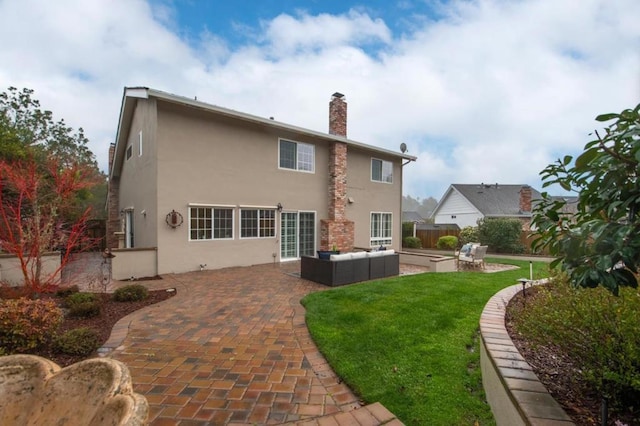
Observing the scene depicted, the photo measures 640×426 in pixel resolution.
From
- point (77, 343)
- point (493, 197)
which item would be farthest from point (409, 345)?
point (493, 197)

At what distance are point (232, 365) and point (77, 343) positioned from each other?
2.09 metres

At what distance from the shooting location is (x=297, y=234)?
12289mm

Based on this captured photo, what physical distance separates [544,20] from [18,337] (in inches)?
380

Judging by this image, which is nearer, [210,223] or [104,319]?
[104,319]

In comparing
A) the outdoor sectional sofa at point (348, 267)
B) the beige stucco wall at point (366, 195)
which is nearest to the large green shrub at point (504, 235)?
the beige stucco wall at point (366, 195)

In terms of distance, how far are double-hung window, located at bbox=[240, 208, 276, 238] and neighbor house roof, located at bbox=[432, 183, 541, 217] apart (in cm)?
2141

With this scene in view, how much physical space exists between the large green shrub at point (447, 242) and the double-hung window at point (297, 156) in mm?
10147

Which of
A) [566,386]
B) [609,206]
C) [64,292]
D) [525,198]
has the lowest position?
[64,292]

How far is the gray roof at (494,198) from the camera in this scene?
1039 inches

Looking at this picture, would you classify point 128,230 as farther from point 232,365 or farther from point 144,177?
point 232,365

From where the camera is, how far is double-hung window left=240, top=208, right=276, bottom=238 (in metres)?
10.8

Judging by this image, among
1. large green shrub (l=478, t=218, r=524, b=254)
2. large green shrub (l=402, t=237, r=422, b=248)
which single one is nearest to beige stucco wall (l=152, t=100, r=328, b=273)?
large green shrub (l=402, t=237, r=422, b=248)

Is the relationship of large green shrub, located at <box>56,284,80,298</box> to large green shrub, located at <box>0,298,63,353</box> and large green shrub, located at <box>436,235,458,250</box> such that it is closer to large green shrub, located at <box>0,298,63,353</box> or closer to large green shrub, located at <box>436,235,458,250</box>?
large green shrub, located at <box>0,298,63,353</box>

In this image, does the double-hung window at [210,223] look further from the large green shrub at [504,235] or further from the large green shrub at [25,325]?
the large green shrub at [504,235]
